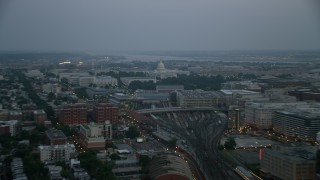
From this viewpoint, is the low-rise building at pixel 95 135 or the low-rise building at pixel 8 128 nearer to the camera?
the low-rise building at pixel 95 135

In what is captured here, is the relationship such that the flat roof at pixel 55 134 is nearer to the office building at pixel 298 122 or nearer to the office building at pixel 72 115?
the office building at pixel 72 115

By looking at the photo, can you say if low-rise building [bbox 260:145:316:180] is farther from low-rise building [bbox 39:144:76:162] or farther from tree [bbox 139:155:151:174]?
low-rise building [bbox 39:144:76:162]

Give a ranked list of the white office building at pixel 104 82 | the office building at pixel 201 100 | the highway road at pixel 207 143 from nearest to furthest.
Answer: the highway road at pixel 207 143 → the office building at pixel 201 100 → the white office building at pixel 104 82

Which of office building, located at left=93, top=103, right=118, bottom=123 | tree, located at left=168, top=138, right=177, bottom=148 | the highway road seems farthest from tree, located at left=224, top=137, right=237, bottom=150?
office building, located at left=93, top=103, right=118, bottom=123

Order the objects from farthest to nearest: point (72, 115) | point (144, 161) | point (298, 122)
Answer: point (72, 115) → point (298, 122) → point (144, 161)

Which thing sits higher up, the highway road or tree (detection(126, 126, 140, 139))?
tree (detection(126, 126, 140, 139))

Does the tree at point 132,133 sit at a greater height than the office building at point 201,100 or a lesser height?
lesser

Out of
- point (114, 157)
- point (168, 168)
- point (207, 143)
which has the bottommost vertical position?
point (207, 143)

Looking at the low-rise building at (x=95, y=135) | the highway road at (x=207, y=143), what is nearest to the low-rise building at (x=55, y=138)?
the low-rise building at (x=95, y=135)

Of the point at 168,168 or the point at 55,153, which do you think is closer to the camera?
the point at 168,168

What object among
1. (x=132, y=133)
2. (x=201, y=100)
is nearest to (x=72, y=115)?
(x=132, y=133)

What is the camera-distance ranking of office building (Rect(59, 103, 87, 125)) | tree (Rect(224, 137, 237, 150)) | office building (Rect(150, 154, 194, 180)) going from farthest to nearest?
1. office building (Rect(59, 103, 87, 125))
2. tree (Rect(224, 137, 237, 150))
3. office building (Rect(150, 154, 194, 180))

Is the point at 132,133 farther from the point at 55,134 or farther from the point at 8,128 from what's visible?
the point at 8,128

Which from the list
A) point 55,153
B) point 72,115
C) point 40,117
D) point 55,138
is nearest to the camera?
point 55,153
